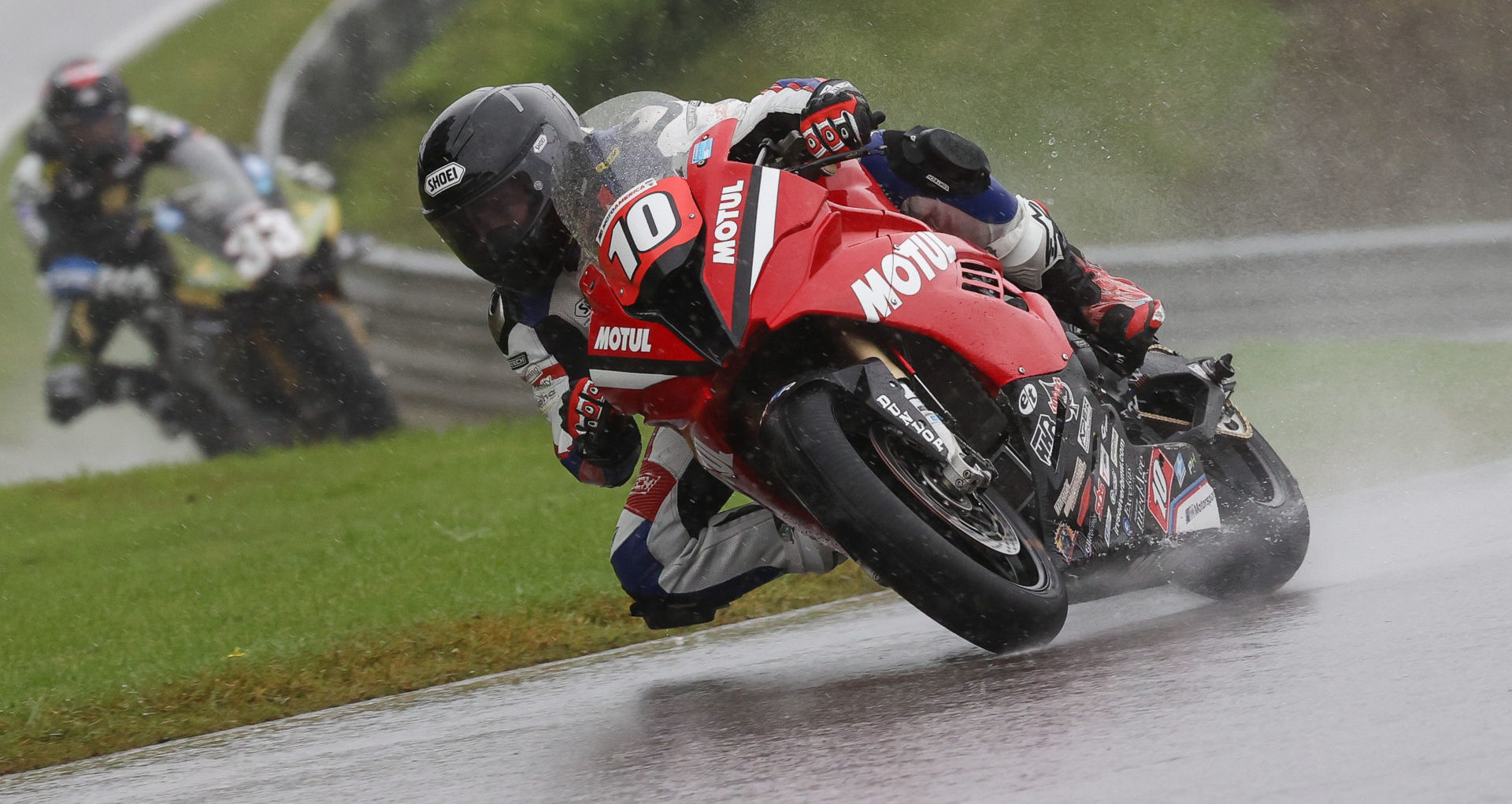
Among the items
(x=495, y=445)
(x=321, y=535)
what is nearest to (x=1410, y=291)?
(x=495, y=445)

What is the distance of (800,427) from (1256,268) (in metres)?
9.12

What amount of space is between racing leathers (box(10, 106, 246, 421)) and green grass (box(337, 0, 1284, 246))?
1.56 m

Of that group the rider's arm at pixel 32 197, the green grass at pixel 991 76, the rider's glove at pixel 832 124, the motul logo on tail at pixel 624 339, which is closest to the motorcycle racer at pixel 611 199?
the rider's glove at pixel 832 124

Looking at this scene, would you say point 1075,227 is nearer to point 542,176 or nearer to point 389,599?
point 389,599

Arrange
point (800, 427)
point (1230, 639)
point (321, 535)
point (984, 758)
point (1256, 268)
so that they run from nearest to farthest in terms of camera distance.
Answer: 1. point (984, 758)
2. point (800, 427)
3. point (1230, 639)
4. point (321, 535)
5. point (1256, 268)

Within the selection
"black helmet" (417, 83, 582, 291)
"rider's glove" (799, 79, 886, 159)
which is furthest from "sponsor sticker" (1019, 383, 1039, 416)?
"black helmet" (417, 83, 582, 291)

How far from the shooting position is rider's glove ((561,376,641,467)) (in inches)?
177

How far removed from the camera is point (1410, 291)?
1211 centimetres

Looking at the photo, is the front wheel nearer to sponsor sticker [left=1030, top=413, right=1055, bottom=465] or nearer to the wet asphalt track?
the wet asphalt track

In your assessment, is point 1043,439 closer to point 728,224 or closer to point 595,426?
point 728,224

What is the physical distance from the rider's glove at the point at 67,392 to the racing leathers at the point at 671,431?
24.9 ft

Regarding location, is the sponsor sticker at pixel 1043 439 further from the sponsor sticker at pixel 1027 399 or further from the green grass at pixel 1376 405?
the green grass at pixel 1376 405

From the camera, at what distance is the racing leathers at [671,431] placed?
14.7 ft

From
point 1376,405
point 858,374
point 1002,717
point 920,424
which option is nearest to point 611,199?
point 858,374
